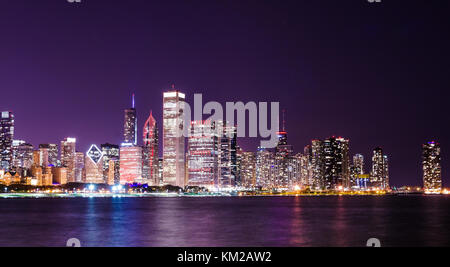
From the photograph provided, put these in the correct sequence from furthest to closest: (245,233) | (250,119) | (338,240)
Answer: (245,233)
(338,240)
(250,119)

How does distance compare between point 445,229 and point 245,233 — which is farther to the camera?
point 445,229

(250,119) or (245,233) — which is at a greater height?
(250,119)

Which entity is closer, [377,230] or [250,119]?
[250,119]

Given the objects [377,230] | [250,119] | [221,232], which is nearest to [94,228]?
[221,232]
